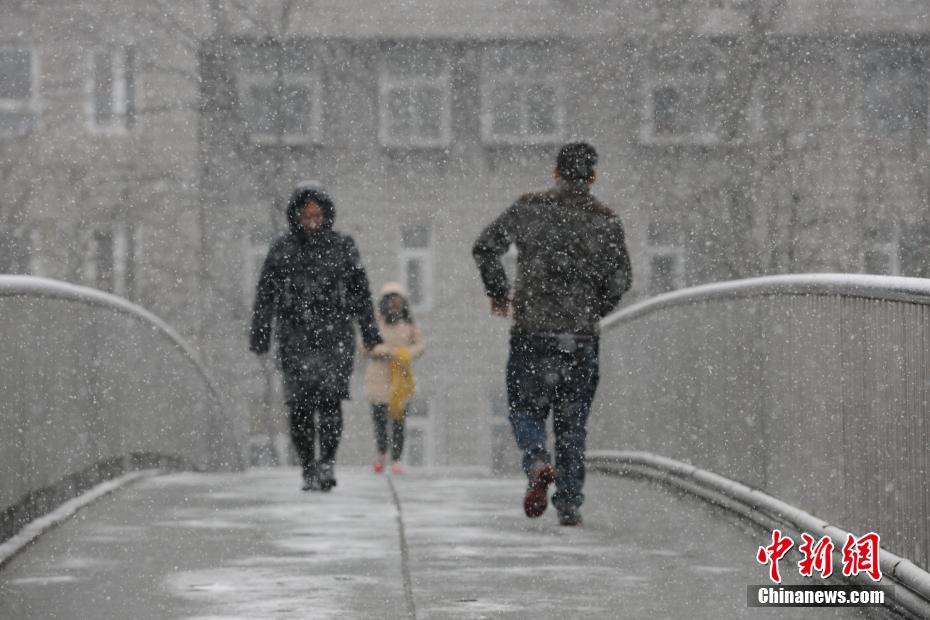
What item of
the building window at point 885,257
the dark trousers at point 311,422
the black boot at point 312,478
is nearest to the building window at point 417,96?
the building window at point 885,257

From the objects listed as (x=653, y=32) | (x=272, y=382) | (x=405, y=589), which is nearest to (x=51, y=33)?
(x=272, y=382)

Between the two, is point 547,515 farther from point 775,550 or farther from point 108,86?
point 108,86

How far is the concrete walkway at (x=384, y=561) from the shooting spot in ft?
21.2

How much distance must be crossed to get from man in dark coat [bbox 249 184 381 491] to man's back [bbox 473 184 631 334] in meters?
2.13

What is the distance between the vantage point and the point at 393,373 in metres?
17.6

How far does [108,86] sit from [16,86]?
149cm

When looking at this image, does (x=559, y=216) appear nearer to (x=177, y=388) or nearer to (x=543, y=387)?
(x=543, y=387)

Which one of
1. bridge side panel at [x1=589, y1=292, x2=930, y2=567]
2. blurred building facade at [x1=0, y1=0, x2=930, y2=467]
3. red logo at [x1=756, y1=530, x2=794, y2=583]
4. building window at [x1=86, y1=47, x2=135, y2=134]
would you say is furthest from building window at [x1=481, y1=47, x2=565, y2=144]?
red logo at [x1=756, y1=530, x2=794, y2=583]

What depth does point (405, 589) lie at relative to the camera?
6.80 meters

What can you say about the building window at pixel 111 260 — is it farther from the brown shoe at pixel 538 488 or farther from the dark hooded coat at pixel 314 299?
the brown shoe at pixel 538 488

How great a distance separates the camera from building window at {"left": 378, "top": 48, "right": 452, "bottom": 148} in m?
34.4

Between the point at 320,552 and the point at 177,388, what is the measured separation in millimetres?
6991

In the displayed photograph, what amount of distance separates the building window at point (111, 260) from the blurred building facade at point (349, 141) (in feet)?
0.16

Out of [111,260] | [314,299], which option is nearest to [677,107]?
[111,260]
